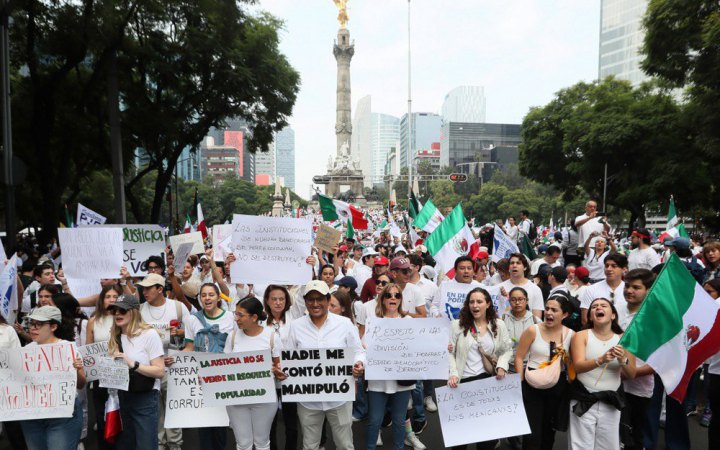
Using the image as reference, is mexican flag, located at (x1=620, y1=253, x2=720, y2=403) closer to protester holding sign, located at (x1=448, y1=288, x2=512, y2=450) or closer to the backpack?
protester holding sign, located at (x1=448, y1=288, x2=512, y2=450)

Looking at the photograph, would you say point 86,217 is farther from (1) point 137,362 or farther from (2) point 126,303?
(1) point 137,362

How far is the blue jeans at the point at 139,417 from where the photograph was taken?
4738 millimetres

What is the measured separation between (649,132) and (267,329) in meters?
30.5

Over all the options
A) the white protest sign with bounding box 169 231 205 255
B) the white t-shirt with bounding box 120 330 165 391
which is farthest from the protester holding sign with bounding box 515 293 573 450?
the white protest sign with bounding box 169 231 205 255

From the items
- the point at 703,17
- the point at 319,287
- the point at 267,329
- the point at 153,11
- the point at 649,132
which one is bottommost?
the point at 267,329

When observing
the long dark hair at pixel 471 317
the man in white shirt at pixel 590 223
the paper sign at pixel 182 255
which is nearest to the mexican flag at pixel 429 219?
the man in white shirt at pixel 590 223

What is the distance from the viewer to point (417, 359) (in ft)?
16.6

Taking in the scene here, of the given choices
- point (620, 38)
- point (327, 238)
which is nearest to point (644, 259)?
point (327, 238)

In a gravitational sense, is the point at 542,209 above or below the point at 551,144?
below

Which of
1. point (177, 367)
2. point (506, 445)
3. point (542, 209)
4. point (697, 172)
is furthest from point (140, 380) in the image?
point (542, 209)

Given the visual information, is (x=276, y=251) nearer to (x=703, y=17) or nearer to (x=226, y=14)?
(x=226, y=14)

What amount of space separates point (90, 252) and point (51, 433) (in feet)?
7.66

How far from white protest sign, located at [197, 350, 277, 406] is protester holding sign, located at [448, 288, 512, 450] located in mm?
1502

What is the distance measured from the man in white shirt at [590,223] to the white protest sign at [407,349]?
6.09 m
